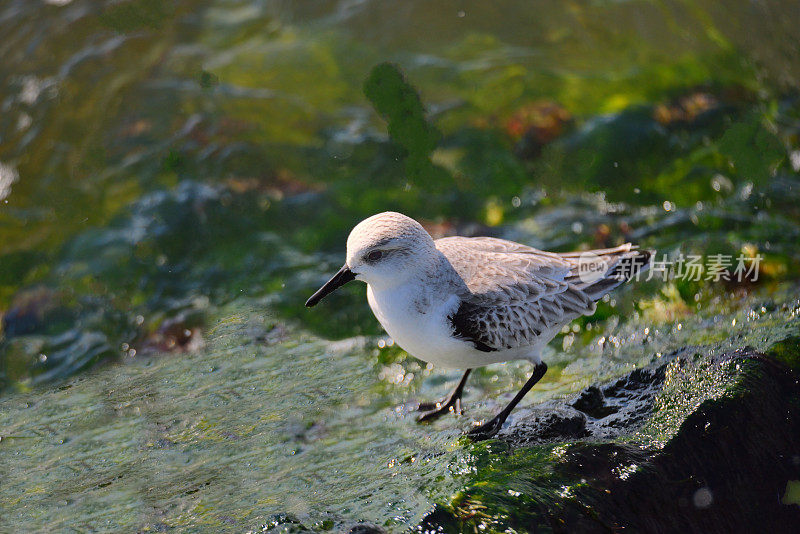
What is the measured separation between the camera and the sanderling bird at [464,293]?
18.3 ft

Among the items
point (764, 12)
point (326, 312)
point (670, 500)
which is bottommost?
point (326, 312)

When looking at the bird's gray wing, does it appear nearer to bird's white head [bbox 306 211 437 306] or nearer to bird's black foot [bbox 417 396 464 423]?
bird's white head [bbox 306 211 437 306]

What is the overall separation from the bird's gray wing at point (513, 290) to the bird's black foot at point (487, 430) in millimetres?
582

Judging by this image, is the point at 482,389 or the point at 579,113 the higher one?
the point at 579,113

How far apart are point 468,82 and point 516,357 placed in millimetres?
6302

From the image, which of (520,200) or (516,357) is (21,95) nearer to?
(520,200)

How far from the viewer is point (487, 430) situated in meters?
5.87

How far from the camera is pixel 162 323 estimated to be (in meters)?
8.35

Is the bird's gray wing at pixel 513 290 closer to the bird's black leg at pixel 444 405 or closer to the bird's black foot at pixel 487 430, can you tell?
the bird's black foot at pixel 487 430

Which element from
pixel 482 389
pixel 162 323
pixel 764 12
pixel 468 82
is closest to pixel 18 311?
pixel 162 323

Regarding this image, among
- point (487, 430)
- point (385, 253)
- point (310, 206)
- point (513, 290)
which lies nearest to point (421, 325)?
point (385, 253)

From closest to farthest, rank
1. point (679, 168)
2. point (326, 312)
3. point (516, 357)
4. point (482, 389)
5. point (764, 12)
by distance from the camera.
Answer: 1. point (516, 357)
2. point (482, 389)
3. point (326, 312)
4. point (679, 168)
5. point (764, 12)

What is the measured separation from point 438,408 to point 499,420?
682 millimetres

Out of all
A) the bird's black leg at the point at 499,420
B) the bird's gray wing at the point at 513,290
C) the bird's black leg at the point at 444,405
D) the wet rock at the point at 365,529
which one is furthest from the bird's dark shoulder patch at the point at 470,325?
the wet rock at the point at 365,529
